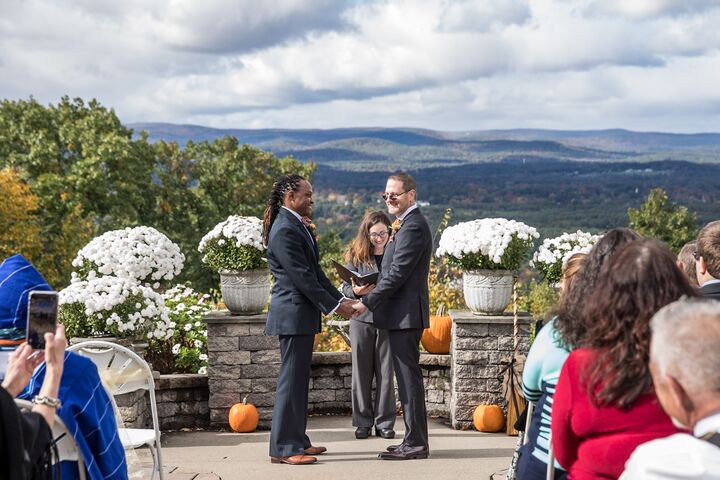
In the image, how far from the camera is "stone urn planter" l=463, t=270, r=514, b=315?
6477 mm

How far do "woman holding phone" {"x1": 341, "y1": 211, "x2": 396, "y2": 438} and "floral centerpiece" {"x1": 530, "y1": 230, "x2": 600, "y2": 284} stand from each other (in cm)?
119

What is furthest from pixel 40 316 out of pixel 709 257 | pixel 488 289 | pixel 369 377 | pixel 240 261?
pixel 488 289

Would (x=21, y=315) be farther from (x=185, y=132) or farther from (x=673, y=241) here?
(x=185, y=132)

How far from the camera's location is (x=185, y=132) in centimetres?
19288

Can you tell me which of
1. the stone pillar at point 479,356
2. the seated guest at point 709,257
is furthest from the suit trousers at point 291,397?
the seated guest at point 709,257

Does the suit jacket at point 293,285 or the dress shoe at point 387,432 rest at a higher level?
the suit jacket at point 293,285

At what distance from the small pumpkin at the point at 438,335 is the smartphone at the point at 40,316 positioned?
4.62m

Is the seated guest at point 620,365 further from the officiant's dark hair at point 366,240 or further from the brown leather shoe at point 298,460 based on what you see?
the officiant's dark hair at point 366,240

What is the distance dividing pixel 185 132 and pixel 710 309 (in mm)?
196189

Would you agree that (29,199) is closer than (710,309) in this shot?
No

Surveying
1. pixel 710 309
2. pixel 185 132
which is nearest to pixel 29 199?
pixel 710 309

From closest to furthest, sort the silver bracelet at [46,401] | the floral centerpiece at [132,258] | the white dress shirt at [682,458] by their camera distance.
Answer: the white dress shirt at [682,458] → the silver bracelet at [46,401] → the floral centerpiece at [132,258]

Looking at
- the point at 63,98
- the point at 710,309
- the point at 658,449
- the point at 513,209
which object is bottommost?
the point at 513,209

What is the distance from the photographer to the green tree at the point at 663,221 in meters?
53.4
